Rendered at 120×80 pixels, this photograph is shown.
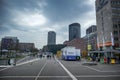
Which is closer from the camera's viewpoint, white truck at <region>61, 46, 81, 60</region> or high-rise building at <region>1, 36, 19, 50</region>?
white truck at <region>61, 46, 81, 60</region>

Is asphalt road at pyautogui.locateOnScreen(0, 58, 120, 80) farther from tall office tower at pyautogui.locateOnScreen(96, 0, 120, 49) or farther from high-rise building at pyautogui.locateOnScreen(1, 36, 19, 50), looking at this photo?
high-rise building at pyautogui.locateOnScreen(1, 36, 19, 50)

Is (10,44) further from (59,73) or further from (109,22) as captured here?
(59,73)

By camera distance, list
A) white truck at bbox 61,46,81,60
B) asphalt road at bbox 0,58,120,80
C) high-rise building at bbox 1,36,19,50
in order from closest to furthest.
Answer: asphalt road at bbox 0,58,120,80 → white truck at bbox 61,46,81,60 → high-rise building at bbox 1,36,19,50

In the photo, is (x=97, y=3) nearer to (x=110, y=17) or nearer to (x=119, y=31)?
(x=110, y=17)

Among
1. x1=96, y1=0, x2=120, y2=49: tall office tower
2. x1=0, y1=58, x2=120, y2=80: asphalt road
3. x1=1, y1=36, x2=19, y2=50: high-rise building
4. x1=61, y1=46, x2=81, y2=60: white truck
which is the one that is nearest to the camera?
x1=0, y1=58, x2=120, y2=80: asphalt road

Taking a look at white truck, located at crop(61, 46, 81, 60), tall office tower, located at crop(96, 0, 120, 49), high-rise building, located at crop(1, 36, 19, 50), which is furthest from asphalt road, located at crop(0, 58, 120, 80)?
high-rise building, located at crop(1, 36, 19, 50)

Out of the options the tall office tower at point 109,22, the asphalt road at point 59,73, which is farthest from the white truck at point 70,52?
the asphalt road at point 59,73

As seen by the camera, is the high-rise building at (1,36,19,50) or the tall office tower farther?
the high-rise building at (1,36,19,50)

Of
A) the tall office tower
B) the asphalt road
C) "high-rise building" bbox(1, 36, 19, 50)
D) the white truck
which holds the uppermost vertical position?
the tall office tower

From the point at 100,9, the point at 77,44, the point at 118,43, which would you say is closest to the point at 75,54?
the point at 118,43

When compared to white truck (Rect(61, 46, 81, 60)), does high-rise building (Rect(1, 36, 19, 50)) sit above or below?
above

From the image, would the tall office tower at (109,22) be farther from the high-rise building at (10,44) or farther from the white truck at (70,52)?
the high-rise building at (10,44)

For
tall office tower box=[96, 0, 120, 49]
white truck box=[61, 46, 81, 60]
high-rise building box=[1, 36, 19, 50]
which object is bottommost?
white truck box=[61, 46, 81, 60]

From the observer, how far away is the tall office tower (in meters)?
85.7
